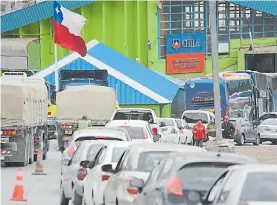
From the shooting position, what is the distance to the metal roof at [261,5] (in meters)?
67.1

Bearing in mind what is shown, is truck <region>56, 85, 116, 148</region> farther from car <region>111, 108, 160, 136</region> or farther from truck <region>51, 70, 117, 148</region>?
car <region>111, 108, 160, 136</region>

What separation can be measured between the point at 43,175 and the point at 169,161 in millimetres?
15818

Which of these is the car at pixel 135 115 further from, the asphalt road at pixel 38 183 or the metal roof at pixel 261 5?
the metal roof at pixel 261 5

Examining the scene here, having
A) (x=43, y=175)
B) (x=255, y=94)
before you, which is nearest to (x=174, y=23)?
(x=255, y=94)

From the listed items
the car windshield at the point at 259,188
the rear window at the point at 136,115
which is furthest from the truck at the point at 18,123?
the car windshield at the point at 259,188

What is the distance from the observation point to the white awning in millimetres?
66500

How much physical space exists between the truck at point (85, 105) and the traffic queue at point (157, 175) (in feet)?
45.3

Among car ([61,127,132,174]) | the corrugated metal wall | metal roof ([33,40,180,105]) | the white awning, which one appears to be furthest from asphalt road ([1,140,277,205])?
the white awning

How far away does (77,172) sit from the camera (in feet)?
57.3

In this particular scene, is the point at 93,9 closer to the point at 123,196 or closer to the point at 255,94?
the point at 255,94

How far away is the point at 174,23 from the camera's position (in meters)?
68.8

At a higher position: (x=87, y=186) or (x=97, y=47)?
(x=97, y=47)

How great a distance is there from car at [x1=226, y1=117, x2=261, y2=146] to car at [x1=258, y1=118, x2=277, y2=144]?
1.22ft

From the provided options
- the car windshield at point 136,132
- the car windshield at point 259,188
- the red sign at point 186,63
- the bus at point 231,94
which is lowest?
the car windshield at point 259,188
